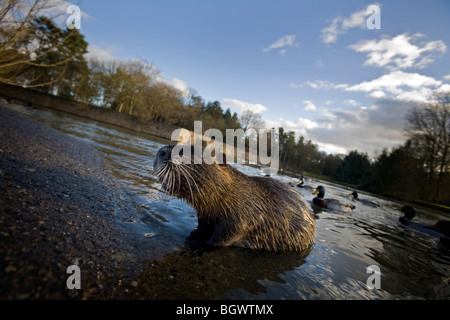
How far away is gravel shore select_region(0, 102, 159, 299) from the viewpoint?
127 cm

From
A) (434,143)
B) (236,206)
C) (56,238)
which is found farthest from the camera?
(434,143)

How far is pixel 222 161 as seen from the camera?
309cm

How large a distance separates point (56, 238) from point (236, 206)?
6.92 ft

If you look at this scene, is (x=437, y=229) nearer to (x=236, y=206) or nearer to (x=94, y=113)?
(x=236, y=206)

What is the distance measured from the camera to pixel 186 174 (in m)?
2.57

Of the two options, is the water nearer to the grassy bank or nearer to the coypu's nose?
the coypu's nose

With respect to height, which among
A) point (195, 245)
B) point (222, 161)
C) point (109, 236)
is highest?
point (222, 161)

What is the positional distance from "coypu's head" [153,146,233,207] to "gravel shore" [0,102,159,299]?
2.69 feet

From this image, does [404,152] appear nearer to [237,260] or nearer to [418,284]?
[418,284]

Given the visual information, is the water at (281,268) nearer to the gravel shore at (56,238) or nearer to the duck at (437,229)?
the gravel shore at (56,238)

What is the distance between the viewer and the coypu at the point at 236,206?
2604 millimetres

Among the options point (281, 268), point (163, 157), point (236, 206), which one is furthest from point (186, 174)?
point (281, 268)
